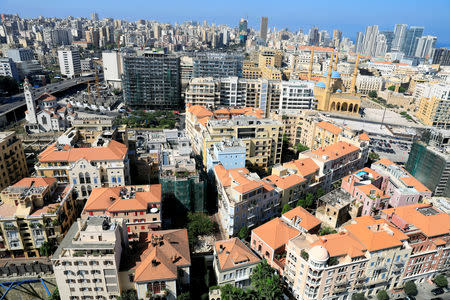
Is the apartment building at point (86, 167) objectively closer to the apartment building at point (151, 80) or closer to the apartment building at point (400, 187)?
the apartment building at point (400, 187)

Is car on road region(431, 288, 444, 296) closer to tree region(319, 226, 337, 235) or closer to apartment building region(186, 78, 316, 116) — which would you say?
tree region(319, 226, 337, 235)

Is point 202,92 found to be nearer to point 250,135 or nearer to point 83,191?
point 250,135

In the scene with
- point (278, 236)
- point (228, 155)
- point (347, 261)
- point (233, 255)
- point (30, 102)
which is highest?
point (30, 102)

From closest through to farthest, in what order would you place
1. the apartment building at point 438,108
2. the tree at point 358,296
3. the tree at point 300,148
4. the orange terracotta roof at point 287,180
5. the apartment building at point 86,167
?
the tree at point 358,296, the apartment building at point 86,167, the orange terracotta roof at point 287,180, the tree at point 300,148, the apartment building at point 438,108

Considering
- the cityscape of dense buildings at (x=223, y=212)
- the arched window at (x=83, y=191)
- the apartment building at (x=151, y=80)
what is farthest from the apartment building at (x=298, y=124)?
the arched window at (x=83, y=191)

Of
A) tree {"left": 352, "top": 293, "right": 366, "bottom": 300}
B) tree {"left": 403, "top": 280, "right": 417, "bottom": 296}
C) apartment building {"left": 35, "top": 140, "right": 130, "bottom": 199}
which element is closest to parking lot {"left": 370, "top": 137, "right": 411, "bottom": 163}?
tree {"left": 403, "top": 280, "right": 417, "bottom": 296}

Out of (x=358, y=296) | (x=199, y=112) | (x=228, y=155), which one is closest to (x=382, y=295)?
Result: (x=358, y=296)
